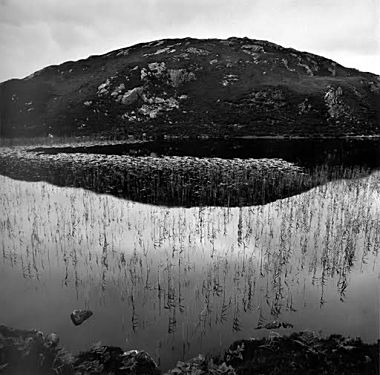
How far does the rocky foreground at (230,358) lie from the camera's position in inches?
169

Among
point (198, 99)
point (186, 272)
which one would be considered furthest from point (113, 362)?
point (198, 99)

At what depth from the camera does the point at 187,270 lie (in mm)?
7445

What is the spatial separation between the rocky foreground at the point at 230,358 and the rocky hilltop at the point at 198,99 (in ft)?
124

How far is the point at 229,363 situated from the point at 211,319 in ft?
3.47

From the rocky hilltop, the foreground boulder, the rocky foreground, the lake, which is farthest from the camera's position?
the rocky hilltop

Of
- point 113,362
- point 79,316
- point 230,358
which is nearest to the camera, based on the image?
point 113,362

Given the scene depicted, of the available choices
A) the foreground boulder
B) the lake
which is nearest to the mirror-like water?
the lake

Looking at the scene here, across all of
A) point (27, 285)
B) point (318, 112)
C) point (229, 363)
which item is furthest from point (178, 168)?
point (318, 112)

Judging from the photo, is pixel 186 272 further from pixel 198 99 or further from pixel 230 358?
pixel 198 99

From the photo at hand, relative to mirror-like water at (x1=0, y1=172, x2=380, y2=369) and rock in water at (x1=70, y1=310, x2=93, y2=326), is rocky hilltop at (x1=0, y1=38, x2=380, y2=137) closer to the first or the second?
mirror-like water at (x1=0, y1=172, x2=380, y2=369)

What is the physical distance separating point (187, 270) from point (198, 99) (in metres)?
47.4

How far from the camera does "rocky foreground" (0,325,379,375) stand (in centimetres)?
429

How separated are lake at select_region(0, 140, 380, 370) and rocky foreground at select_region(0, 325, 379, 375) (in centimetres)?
32

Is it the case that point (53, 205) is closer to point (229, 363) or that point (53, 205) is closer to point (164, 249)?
point (164, 249)
